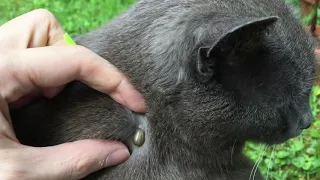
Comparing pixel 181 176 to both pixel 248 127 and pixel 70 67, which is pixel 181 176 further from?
pixel 70 67

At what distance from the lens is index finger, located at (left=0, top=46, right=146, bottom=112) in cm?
140

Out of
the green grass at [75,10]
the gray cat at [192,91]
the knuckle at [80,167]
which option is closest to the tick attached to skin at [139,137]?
the gray cat at [192,91]

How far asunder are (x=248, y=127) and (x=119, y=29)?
1.58 ft

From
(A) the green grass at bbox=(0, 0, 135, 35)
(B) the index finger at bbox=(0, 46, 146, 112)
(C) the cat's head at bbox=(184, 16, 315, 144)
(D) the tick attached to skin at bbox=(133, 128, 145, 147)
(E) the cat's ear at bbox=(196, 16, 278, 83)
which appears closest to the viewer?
(E) the cat's ear at bbox=(196, 16, 278, 83)

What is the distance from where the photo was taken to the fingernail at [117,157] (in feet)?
4.82

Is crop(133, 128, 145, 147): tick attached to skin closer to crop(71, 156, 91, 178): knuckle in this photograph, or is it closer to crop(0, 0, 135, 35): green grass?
crop(71, 156, 91, 178): knuckle

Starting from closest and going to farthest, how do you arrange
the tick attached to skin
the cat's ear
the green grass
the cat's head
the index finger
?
the cat's ear < the cat's head < the index finger < the tick attached to skin < the green grass

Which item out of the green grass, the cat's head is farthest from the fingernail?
the green grass

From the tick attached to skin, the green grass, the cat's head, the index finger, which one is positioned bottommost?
the green grass

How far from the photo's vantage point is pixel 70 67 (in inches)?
55.3

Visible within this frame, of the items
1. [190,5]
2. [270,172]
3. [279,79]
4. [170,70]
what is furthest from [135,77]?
[270,172]

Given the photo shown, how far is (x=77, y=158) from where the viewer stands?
1408 millimetres

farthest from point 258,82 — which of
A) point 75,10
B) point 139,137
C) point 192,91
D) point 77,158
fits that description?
point 75,10

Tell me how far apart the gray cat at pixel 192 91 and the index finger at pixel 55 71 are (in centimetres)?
6
